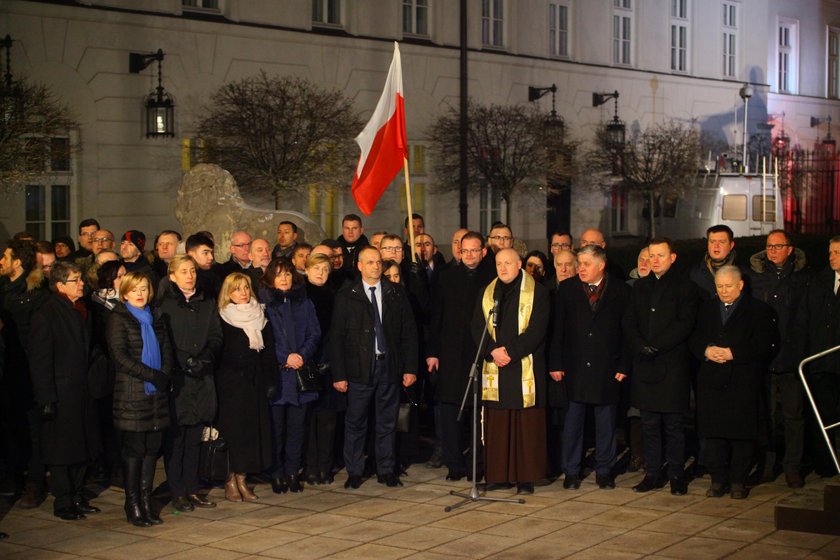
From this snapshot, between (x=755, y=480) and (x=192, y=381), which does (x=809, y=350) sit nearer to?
(x=755, y=480)

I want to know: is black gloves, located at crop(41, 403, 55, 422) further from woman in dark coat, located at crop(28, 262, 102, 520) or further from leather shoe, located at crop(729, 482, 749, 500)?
leather shoe, located at crop(729, 482, 749, 500)

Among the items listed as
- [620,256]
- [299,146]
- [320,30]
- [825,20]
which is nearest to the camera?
[620,256]

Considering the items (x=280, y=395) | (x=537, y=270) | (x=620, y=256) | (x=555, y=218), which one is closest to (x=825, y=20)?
(x=555, y=218)

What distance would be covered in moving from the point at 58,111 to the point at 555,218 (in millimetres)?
16086

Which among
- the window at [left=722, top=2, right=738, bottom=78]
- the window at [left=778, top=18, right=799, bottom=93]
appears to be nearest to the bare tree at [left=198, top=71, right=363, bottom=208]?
the window at [left=722, top=2, right=738, bottom=78]

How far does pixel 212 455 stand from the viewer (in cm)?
1050

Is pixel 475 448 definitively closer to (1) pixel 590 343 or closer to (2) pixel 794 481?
(1) pixel 590 343

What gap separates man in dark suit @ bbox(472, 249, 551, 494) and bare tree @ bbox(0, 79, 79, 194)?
387 inches

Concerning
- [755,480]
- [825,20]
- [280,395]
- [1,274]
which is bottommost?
[755,480]

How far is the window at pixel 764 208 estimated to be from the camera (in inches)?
1101

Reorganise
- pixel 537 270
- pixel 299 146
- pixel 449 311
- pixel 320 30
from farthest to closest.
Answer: pixel 320 30
pixel 299 146
pixel 537 270
pixel 449 311

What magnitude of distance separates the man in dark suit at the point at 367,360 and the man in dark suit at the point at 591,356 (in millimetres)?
1304

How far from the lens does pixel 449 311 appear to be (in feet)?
38.4

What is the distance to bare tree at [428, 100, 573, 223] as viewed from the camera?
93.0 feet
